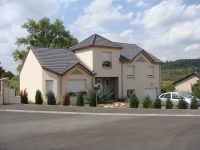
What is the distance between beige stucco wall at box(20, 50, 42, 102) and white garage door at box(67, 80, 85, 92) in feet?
9.34

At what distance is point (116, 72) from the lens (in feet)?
125

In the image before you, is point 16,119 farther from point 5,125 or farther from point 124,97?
point 124,97

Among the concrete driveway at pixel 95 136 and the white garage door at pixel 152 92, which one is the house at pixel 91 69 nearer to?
the white garage door at pixel 152 92

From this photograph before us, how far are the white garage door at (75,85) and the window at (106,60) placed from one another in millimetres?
3422

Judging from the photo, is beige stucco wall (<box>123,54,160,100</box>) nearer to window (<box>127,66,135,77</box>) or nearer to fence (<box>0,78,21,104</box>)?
window (<box>127,66,135,77</box>)

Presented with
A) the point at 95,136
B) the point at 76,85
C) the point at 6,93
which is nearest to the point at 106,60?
the point at 76,85

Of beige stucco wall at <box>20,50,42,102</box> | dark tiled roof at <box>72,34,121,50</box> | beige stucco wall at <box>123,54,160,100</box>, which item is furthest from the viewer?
beige stucco wall at <box>123,54,160,100</box>

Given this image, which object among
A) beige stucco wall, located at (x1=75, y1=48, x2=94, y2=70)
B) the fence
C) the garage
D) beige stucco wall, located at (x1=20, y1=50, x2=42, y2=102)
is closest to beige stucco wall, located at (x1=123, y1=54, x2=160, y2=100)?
beige stucco wall, located at (x1=75, y1=48, x2=94, y2=70)

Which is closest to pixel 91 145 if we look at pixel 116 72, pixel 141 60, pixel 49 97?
pixel 49 97

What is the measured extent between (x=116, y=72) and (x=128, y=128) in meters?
23.6

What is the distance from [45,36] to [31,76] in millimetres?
29190

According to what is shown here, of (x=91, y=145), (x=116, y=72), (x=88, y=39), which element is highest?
(x=88, y=39)

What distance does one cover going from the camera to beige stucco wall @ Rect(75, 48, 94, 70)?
36062mm

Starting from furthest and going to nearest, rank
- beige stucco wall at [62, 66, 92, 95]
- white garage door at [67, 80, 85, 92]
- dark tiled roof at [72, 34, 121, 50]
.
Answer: dark tiled roof at [72, 34, 121, 50] < white garage door at [67, 80, 85, 92] < beige stucco wall at [62, 66, 92, 95]
